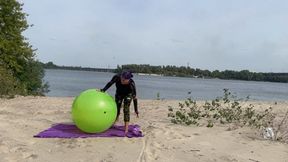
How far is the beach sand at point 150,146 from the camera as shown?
8.20 metres

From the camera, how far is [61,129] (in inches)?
415

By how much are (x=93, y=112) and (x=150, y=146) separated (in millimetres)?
1474

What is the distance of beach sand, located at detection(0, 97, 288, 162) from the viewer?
820 cm

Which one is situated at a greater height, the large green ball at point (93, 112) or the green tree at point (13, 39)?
the green tree at point (13, 39)

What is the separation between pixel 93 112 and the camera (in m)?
9.58

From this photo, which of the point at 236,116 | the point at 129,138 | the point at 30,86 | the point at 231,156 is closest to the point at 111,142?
the point at 129,138

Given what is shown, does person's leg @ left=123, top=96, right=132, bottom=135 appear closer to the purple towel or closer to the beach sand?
the purple towel

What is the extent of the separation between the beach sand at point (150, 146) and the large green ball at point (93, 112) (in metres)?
0.35

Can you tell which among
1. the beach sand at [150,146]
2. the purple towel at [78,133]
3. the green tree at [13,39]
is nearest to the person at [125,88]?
the purple towel at [78,133]

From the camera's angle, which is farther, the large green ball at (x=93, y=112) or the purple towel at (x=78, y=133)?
the purple towel at (x=78, y=133)

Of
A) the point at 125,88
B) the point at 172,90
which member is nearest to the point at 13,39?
the point at 125,88

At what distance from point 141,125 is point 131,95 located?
3.64 feet

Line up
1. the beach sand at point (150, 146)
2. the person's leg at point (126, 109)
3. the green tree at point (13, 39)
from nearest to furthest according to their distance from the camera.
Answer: the beach sand at point (150, 146) < the person's leg at point (126, 109) < the green tree at point (13, 39)

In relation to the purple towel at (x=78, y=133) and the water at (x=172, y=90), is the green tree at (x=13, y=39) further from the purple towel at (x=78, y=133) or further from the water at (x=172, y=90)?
the purple towel at (x=78, y=133)
